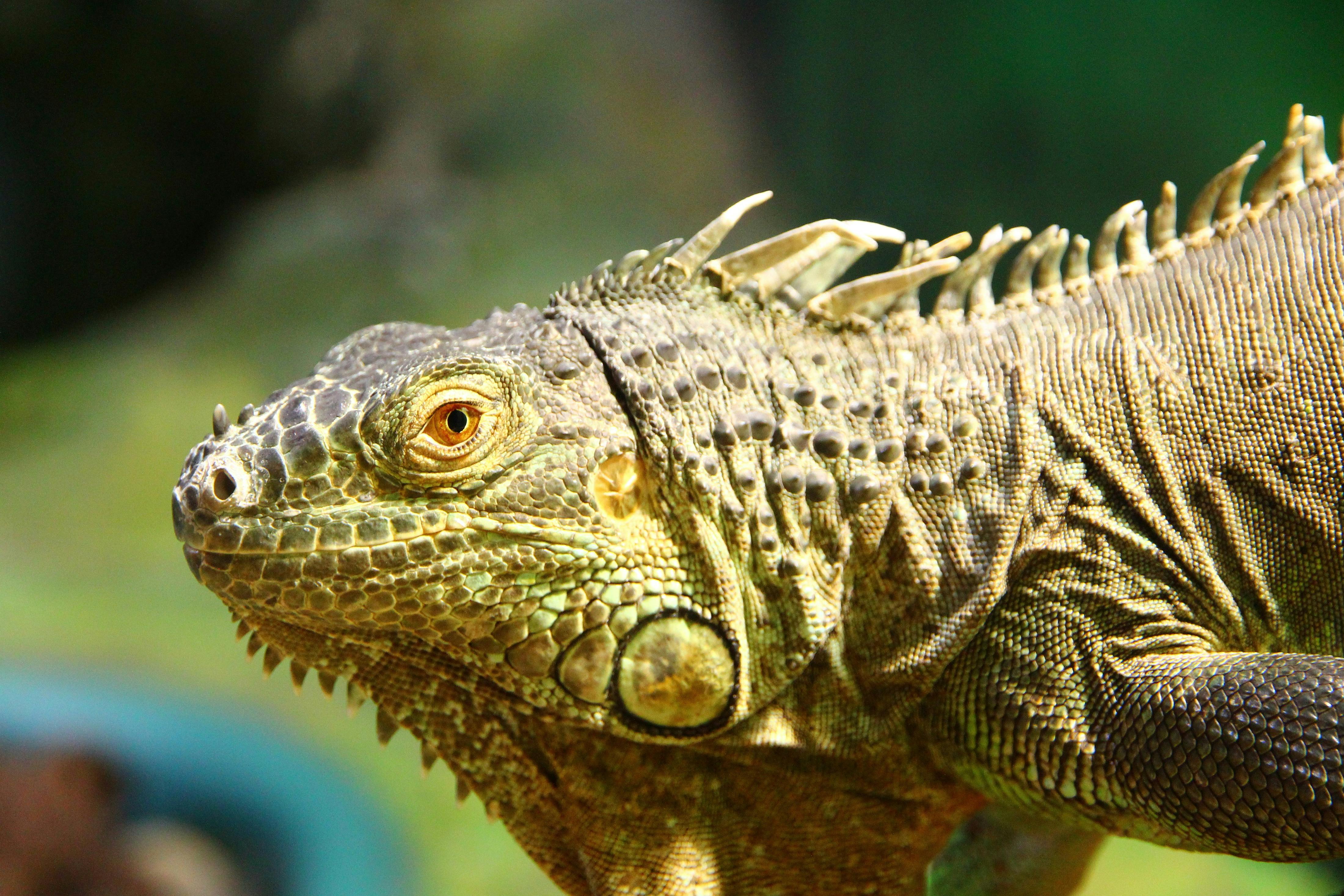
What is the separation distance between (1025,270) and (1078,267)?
0.12 meters

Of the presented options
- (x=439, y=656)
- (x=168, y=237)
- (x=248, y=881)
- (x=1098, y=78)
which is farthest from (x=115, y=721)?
(x=168, y=237)

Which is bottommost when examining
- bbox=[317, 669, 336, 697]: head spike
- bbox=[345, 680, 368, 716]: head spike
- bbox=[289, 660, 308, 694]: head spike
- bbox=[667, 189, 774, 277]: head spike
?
bbox=[345, 680, 368, 716]: head spike

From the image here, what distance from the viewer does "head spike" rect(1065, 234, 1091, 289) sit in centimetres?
236

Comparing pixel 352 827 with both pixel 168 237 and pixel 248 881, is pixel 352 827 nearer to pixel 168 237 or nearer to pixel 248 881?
pixel 248 881

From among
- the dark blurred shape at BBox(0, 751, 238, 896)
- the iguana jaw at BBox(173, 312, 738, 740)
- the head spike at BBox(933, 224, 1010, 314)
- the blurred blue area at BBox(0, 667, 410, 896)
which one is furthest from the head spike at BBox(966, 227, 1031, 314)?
the dark blurred shape at BBox(0, 751, 238, 896)

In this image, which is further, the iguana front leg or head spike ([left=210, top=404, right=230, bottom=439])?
head spike ([left=210, top=404, right=230, bottom=439])

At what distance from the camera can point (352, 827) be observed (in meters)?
5.80

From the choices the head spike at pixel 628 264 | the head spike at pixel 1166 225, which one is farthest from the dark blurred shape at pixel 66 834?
the head spike at pixel 1166 225

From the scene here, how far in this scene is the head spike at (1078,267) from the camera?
7.75 ft

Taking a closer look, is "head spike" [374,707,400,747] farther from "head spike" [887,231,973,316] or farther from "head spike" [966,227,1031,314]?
"head spike" [966,227,1031,314]

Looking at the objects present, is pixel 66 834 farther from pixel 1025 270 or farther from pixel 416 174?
pixel 416 174

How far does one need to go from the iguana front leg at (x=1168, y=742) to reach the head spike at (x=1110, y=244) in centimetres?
89

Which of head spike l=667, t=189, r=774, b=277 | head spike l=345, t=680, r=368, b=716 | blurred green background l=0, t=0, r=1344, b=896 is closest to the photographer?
head spike l=345, t=680, r=368, b=716

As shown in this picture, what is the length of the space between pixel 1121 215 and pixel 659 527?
1.31m
